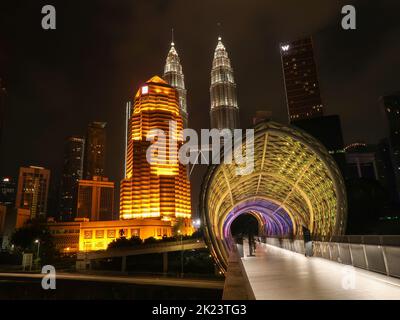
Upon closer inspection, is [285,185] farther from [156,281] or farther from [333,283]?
[333,283]

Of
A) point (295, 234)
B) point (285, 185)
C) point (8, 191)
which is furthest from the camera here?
point (8, 191)

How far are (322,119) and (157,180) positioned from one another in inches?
2385

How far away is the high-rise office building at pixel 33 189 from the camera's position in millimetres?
180875

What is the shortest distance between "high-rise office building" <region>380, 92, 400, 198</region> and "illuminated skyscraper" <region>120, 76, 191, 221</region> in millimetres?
84552

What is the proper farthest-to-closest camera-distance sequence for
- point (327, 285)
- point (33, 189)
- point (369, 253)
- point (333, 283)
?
point (33, 189)
point (369, 253)
point (333, 283)
point (327, 285)

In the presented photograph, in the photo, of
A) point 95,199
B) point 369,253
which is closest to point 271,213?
point 369,253

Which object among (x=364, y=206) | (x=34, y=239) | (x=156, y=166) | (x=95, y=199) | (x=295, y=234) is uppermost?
(x=156, y=166)

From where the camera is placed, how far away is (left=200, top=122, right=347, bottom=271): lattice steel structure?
73.6ft

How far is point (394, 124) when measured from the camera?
139750 millimetres

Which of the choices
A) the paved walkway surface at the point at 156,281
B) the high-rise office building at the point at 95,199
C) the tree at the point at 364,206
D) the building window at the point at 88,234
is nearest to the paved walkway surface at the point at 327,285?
the paved walkway surface at the point at 156,281

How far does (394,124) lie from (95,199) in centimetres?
15599

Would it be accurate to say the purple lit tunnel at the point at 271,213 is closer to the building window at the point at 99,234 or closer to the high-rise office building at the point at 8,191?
the building window at the point at 99,234
